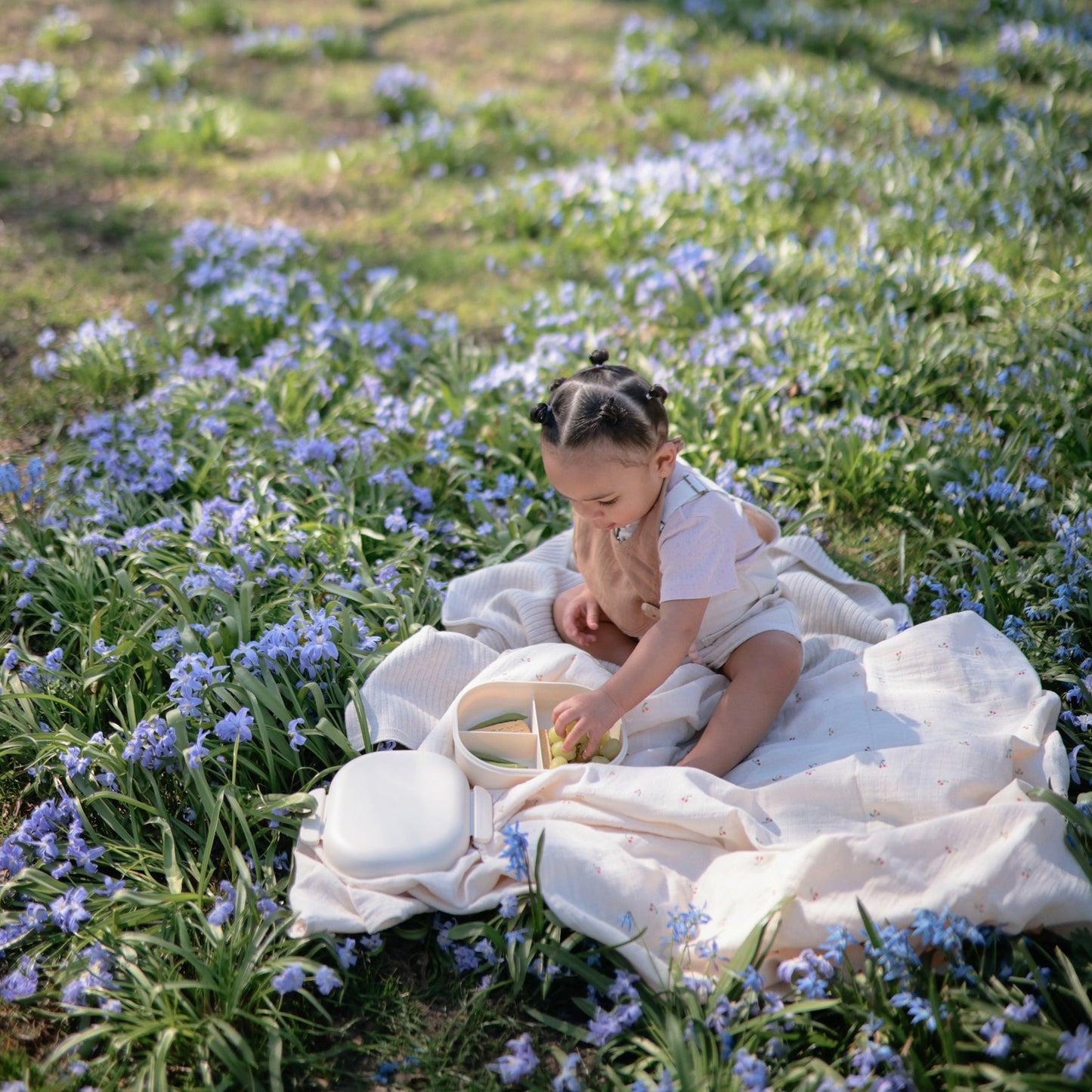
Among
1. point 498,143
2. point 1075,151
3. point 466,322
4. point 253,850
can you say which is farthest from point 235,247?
point 1075,151

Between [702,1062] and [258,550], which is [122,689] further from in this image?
[702,1062]

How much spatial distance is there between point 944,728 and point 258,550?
2.25 m

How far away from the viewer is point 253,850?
8.76 feet

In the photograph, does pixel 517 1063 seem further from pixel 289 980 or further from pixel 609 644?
pixel 609 644

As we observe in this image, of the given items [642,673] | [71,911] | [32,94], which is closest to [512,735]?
[642,673]

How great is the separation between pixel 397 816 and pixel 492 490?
5.41 ft

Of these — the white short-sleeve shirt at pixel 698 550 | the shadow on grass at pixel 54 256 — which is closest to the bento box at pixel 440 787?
the white short-sleeve shirt at pixel 698 550

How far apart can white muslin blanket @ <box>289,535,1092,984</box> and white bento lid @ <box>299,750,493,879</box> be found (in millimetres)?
41

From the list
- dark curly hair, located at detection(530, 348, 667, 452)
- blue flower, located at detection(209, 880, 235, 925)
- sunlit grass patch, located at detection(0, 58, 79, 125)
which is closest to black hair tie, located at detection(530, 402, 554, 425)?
dark curly hair, located at detection(530, 348, 667, 452)

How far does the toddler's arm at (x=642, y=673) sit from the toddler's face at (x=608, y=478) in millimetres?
294

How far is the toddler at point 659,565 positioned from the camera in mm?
2693

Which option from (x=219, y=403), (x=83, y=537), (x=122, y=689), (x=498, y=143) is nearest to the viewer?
(x=122, y=689)

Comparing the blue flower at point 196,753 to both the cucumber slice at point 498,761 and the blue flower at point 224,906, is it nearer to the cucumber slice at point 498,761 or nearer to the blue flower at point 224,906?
the blue flower at point 224,906

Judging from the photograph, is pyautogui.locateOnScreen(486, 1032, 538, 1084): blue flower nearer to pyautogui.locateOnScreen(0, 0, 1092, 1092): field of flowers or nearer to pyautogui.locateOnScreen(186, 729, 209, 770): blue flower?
pyautogui.locateOnScreen(0, 0, 1092, 1092): field of flowers
